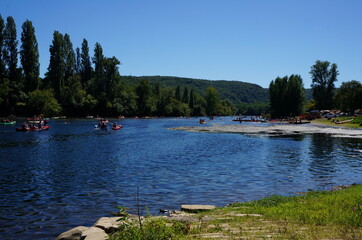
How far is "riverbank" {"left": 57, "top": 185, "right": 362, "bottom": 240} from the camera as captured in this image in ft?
28.7

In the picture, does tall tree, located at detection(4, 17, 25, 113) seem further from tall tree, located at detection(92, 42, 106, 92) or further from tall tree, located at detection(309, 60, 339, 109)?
tall tree, located at detection(309, 60, 339, 109)

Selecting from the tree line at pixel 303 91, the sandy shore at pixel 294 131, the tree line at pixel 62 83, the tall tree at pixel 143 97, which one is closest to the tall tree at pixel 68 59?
the tree line at pixel 62 83

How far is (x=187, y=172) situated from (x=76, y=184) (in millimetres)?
8867

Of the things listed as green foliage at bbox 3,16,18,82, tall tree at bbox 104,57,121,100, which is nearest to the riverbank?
green foliage at bbox 3,16,18,82

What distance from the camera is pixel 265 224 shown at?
32.8 feet

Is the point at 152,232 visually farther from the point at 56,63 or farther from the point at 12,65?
the point at 56,63

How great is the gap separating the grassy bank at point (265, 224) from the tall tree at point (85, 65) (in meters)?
155

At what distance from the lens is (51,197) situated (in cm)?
1752

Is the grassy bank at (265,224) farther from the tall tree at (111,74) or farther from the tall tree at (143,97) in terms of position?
the tall tree at (143,97)

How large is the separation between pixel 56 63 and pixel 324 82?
126311 millimetres

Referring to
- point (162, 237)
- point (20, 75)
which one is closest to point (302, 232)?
point (162, 237)

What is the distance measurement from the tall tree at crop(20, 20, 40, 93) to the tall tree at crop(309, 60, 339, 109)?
125959 mm

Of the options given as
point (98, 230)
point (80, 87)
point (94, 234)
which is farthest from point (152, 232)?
point (80, 87)

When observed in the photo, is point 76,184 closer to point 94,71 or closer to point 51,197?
point 51,197
